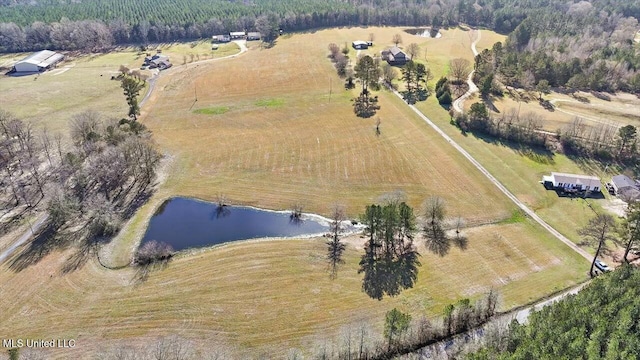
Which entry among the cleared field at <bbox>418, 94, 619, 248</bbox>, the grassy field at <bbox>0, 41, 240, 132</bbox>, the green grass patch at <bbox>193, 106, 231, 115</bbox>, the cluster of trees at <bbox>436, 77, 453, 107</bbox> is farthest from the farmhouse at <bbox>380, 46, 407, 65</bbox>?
the green grass patch at <bbox>193, 106, 231, 115</bbox>

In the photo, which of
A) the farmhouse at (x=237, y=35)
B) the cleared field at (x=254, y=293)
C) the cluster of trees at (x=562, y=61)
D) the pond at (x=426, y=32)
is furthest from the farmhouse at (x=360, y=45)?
the cleared field at (x=254, y=293)

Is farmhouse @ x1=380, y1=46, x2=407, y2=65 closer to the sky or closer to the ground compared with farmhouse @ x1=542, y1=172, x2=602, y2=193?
closer to the sky

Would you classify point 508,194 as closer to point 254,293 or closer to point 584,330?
point 584,330

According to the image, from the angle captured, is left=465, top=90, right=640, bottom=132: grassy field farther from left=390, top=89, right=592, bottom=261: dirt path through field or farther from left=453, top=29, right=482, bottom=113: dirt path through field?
left=390, top=89, right=592, bottom=261: dirt path through field

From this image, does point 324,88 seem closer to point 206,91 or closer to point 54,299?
point 206,91

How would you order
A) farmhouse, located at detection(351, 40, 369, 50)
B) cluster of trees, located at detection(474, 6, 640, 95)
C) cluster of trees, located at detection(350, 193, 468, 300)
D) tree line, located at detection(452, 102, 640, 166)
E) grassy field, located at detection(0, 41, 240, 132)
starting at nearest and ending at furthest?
cluster of trees, located at detection(350, 193, 468, 300)
tree line, located at detection(452, 102, 640, 166)
grassy field, located at detection(0, 41, 240, 132)
cluster of trees, located at detection(474, 6, 640, 95)
farmhouse, located at detection(351, 40, 369, 50)

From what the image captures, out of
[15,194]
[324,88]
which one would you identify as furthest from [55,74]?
[324,88]
